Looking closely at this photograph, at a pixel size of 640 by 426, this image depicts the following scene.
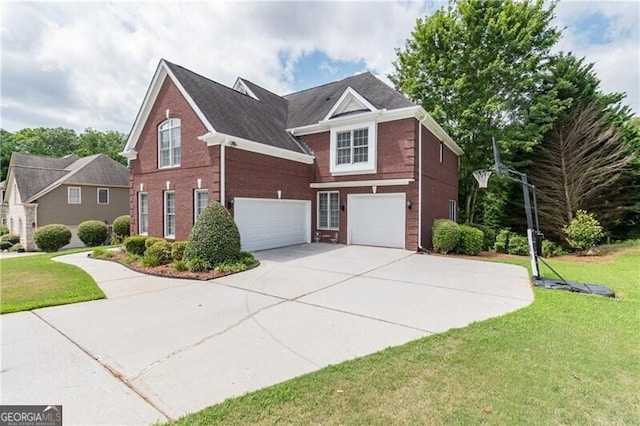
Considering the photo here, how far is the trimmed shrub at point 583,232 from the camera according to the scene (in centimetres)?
1486

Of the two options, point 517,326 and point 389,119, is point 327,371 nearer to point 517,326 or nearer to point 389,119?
point 517,326

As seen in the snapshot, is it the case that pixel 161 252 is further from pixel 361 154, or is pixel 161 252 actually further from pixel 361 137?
pixel 361 137

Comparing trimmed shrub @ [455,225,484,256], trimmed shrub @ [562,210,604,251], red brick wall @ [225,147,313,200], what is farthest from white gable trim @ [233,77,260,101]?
trimmed shrub @ [562,210,604,251]

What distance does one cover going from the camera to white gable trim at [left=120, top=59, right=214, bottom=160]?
470 inches

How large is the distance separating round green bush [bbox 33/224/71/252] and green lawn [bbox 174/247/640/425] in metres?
25.5

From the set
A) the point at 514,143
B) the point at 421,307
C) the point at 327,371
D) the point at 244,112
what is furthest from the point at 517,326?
the point at 514,143

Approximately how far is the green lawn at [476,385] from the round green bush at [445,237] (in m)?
7.97

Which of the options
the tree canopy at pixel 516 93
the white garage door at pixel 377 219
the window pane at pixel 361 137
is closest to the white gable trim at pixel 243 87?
the window pane at pixel 361 137

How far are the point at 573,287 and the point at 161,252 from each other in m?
11.9

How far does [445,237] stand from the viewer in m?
12.8

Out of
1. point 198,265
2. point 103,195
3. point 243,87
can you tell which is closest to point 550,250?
point 198,265

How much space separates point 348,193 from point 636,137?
644 inches

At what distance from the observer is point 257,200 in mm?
12672

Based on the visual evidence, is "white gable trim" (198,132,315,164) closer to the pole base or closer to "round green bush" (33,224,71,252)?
the pole base
